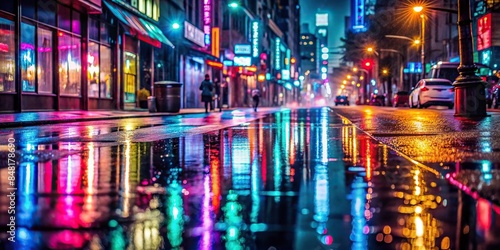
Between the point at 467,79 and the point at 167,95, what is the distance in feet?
54.8

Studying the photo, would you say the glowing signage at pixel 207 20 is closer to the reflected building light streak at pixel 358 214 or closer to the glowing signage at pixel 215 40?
the glowing signage at pixel 215 40

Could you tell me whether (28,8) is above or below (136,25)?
below

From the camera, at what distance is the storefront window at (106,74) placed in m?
30.6

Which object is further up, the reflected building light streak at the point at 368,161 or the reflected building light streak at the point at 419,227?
the reflected building light streak at the point at 368,161

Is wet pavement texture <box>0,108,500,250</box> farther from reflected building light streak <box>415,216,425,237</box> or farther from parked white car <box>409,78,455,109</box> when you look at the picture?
parked white car <box>409,78,455,109</box>

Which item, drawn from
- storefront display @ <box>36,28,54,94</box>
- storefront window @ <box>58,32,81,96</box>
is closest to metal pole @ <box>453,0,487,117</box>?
storefront display @ <box>36,28,54,94</box>

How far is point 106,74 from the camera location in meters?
31.2

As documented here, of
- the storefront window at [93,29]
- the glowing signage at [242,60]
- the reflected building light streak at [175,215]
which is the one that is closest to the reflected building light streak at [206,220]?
the reflected building light streak at [175,215]

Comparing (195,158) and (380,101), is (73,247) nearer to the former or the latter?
(195,158)

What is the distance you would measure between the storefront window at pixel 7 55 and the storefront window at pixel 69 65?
3.90m

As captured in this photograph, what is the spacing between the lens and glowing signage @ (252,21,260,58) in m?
74.0

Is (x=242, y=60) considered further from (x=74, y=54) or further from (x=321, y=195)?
(x=321, y=195)

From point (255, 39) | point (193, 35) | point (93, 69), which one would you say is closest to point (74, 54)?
point (93, 69)

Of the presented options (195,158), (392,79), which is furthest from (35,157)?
(392,79)
